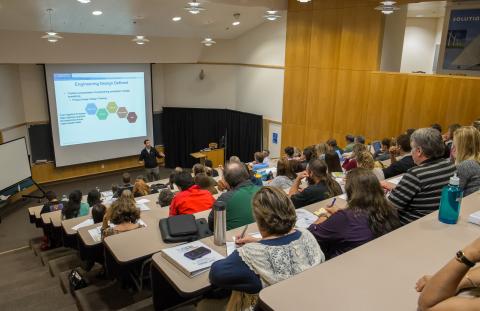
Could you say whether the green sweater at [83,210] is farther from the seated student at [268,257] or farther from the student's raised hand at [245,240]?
the seated student at [268,257]

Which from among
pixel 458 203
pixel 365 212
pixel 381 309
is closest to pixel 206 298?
pixel 365 212

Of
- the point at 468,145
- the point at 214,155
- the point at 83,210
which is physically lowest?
the point at 214,155

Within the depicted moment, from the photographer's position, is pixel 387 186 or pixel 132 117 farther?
pixel 132 117

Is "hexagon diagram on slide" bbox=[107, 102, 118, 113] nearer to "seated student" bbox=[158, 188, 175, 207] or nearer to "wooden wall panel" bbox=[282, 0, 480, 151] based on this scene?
"wooden wall panel" bbox=[282, 0, 480, 151]

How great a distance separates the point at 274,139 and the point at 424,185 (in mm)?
8537

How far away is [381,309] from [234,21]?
9.63 m

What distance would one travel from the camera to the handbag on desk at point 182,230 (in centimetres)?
261

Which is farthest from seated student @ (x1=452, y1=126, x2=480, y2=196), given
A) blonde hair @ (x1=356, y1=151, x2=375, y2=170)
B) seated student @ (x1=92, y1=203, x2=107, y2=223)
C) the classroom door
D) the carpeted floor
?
the classroom door

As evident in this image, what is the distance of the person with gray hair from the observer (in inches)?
98.7

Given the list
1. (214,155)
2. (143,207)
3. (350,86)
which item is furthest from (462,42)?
(214,155)

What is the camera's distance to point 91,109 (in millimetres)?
10641

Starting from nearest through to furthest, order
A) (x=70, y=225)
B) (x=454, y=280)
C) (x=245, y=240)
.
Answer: (x=454, y=280)
(x=245, y=240)
(x=70, y=225)

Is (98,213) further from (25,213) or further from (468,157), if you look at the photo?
(25,213)

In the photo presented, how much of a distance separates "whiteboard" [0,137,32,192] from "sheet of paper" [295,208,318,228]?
8.07 meters
